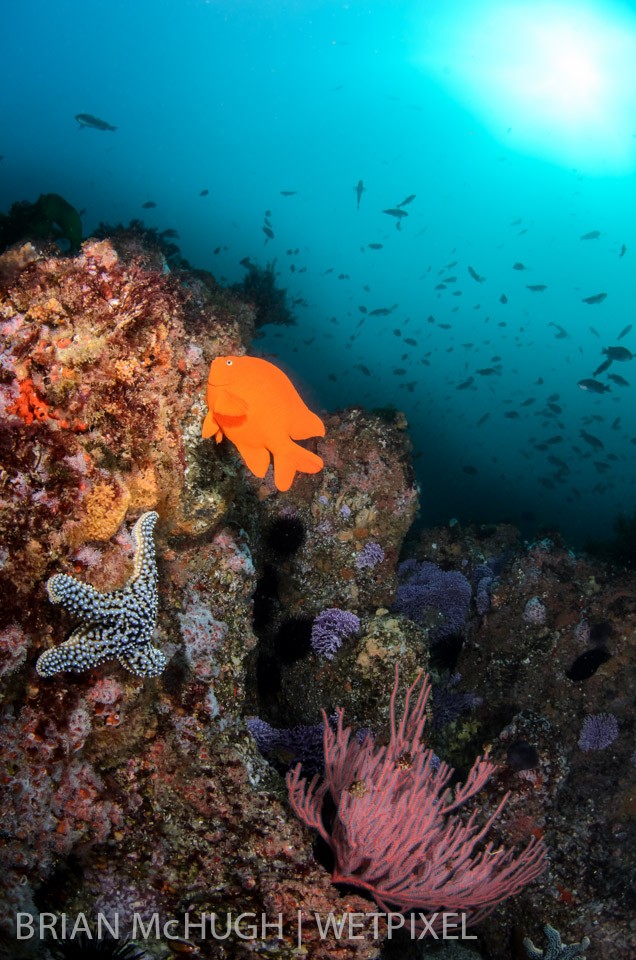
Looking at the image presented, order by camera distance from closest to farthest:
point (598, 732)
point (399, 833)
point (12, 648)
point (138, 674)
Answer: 1. point (12, 648)
2. point (138, 674)
3. point (399, 833)
4. point (598, 732)

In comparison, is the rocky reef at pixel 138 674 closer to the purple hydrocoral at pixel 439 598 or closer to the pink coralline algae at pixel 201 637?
the pink coralline algae at pixel 201 637

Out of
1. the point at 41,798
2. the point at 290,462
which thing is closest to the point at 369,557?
the point at 290,462

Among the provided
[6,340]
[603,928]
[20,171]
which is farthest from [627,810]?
[20,171]

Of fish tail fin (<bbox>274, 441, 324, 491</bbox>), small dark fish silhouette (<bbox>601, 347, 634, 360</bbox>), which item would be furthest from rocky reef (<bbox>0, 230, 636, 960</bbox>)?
small dark fish silhouette (<bbox>601, 347, 634, 360</bbox>)

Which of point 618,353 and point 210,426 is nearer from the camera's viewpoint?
point 210,426

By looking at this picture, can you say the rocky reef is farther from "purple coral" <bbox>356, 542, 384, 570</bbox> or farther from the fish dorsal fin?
"purple coral" <bbox>356, 542, 384, 570</bbox>

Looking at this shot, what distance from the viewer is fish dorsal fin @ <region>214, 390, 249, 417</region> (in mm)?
2613

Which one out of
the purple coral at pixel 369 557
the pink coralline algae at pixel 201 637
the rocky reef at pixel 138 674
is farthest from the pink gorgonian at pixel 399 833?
the purple coral at pixel 369 557

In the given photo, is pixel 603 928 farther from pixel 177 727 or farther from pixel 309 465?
pixel 309 465

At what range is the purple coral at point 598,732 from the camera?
227 inches

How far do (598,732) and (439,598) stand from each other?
8.33ft

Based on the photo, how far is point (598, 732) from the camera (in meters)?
5.82

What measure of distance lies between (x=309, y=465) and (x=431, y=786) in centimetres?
269

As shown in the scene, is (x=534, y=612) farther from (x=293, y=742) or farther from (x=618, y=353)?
(x=618, y=353)
